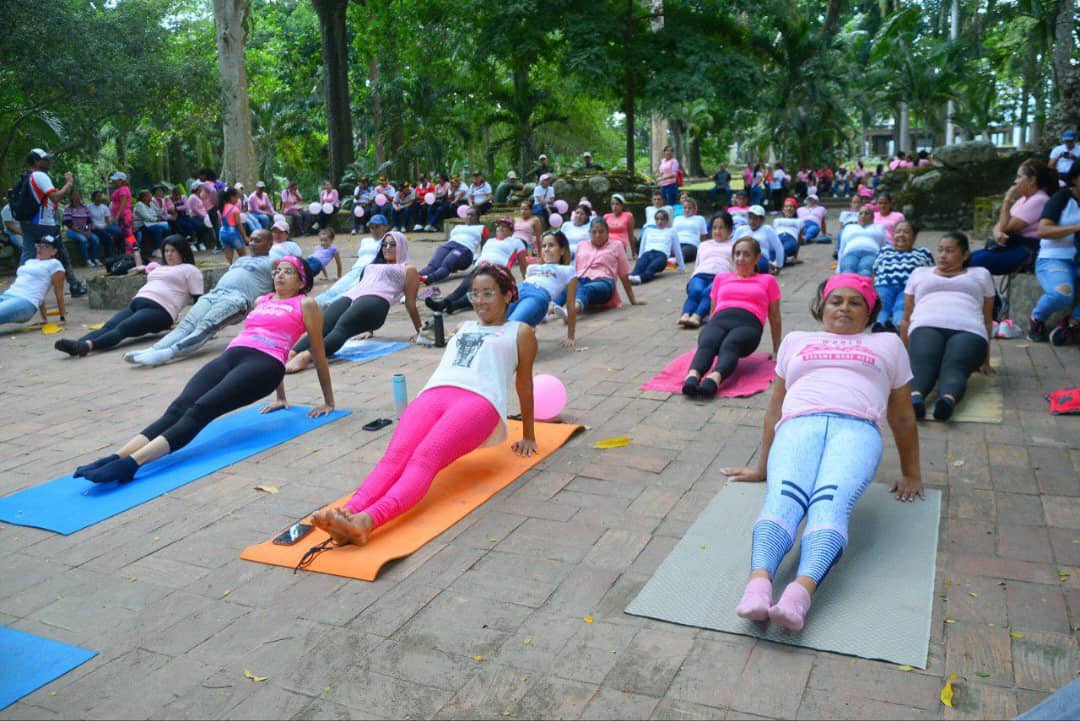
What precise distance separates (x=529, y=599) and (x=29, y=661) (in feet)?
6.08

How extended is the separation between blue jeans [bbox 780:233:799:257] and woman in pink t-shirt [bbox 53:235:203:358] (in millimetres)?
8091

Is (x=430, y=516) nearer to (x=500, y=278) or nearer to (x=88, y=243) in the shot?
(x=500, y=278)

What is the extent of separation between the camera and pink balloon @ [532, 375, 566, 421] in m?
5.47

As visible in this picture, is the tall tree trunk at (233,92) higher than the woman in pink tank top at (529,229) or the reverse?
higher

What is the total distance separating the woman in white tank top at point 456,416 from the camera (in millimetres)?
3840

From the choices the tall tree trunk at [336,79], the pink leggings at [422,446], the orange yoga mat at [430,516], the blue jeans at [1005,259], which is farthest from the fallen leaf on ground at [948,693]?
the tall tree trunk at [336,79]

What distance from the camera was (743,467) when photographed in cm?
454

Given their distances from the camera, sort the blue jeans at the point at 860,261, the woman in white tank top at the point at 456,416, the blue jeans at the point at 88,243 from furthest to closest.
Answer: the blue jeans at the point at 88,243 → the blue jeans at the point at 860,261 → the woman in white tank top at the point at 456,416

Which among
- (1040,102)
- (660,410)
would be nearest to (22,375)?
(660,410)

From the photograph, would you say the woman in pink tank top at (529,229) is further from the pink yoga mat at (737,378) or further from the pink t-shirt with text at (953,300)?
the pink t-shirt with text at (953,300)

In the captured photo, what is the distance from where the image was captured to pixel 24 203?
10.7m

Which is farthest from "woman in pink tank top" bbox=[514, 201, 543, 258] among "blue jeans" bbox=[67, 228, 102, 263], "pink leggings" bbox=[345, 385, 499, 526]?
"blue jeans" bbox=[67, 228, 102, 263]

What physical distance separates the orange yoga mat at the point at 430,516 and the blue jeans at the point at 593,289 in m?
4.22

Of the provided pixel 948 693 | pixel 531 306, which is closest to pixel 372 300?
pixel 531 306
